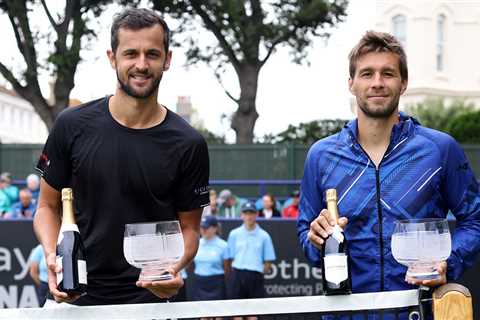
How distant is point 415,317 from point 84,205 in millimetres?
1490

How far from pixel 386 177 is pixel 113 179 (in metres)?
1.15

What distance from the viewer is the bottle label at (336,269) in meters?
3.88

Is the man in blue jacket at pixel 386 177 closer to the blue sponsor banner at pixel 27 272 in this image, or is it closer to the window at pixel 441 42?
the blue sponsor banner at pixel 27 272

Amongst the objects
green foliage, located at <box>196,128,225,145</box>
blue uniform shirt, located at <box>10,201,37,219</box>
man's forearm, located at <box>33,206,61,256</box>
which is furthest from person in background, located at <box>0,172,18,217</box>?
man's forearm, located at <box>33,206,61,256</box>

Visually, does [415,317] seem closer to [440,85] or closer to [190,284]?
[190,284]

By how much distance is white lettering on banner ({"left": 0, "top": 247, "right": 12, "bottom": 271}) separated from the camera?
13578mm

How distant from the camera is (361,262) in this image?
14.4 feet

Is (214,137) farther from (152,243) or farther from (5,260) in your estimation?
(152,243)

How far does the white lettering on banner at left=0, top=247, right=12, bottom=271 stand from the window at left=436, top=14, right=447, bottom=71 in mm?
45940

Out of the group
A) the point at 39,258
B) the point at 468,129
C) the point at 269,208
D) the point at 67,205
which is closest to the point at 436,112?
the point at 468,129

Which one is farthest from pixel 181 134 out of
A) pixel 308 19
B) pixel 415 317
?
pixel 308 19

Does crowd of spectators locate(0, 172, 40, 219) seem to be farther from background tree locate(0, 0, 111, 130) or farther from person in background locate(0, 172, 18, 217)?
background tree locate(0, 0, 111, 130)

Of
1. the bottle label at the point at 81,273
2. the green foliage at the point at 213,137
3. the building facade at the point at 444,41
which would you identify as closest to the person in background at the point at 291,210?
the bottle label at the point at 81,273

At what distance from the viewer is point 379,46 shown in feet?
14.6
